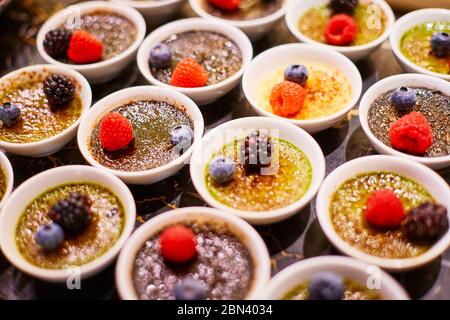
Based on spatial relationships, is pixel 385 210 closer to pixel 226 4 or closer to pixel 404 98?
pixel 404 98

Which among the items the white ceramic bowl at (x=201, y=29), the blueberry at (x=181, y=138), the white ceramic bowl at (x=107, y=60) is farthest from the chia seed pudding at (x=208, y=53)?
the blueberry at (x=181, y=138)

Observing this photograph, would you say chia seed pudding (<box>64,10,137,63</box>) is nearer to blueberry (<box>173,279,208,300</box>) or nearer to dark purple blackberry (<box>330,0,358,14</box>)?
dark purple blackberry (<box>330,0,358,14</box>)

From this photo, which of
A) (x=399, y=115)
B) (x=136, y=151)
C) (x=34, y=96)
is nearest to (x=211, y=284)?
(x=136, y=151)

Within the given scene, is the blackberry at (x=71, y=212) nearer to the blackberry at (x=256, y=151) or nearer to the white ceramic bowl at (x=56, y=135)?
the white ceramic bowl at (x=56, y=135)

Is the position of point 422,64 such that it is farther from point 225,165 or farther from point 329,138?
point 225,165
